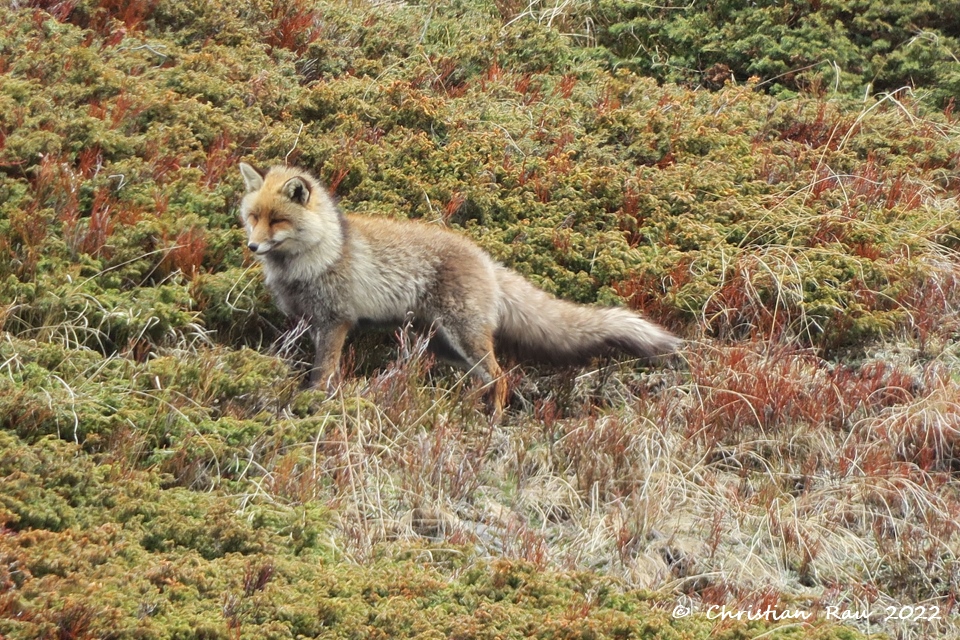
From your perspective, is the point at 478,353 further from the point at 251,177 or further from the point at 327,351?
the point at 251,177

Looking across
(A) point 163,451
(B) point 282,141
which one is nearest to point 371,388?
(A) point 163,451

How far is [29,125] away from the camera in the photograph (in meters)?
7.93

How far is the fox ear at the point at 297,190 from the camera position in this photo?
23.5 ft

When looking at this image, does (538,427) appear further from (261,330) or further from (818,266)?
(818,266)

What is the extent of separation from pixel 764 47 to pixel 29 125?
7919 millimetres

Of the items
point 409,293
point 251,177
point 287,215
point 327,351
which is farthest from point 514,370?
point 251,177

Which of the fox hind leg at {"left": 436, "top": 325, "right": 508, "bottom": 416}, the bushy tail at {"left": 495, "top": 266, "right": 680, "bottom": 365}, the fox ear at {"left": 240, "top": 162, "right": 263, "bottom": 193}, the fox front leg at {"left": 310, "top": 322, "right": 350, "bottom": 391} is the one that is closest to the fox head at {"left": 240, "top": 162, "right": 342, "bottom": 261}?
the fox ear at {"left": 240, "top": 162, "right": 263, "bottom": 193}

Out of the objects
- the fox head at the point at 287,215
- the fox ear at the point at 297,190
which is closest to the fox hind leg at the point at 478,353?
the fox head at the point at 287,215

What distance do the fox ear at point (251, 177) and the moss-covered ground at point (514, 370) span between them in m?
0.56

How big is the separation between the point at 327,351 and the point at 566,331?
5.66 ft

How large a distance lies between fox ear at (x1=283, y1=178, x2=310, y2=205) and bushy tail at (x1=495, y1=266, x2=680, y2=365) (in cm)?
158

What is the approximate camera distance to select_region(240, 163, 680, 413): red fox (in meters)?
7.31

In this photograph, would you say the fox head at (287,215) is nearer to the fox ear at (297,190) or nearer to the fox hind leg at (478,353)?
the fox ear at (297,190)

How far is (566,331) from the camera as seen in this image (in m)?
7.59
